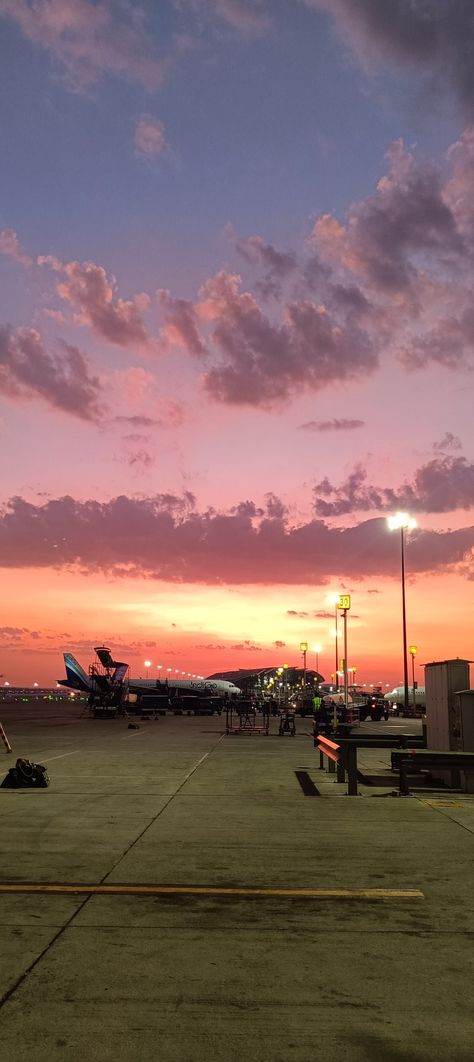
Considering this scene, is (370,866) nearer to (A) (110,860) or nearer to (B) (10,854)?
(A) (110,860)

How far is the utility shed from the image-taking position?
15.7 m

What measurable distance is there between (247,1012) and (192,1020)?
36 cm

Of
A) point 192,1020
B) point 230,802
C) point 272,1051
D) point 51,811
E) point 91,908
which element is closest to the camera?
point 272,1051

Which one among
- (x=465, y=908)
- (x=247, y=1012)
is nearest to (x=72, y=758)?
(x=465, y=908)

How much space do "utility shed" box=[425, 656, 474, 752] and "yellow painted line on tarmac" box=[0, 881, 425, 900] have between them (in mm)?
A: 8832

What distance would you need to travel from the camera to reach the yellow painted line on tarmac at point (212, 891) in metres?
7.08

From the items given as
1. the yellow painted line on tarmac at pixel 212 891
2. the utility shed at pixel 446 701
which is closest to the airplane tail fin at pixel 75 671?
the utility shed at pixel 446 701

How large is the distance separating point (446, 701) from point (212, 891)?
33.2 ft

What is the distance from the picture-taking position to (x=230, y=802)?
41.0 ft

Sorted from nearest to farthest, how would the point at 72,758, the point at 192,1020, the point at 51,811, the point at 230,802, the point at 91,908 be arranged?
the point at 192,1020 → the point at 91,908 → the point at 51,811 → the point at 230,802 → the point at 72,758

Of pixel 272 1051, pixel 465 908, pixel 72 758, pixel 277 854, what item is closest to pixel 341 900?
pixel 465 908

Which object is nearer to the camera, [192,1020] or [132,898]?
[192,1020]

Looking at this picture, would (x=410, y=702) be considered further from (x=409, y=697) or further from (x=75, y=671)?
(x=75, y=671)

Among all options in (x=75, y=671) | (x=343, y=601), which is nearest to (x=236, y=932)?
(x=343, y=601)
